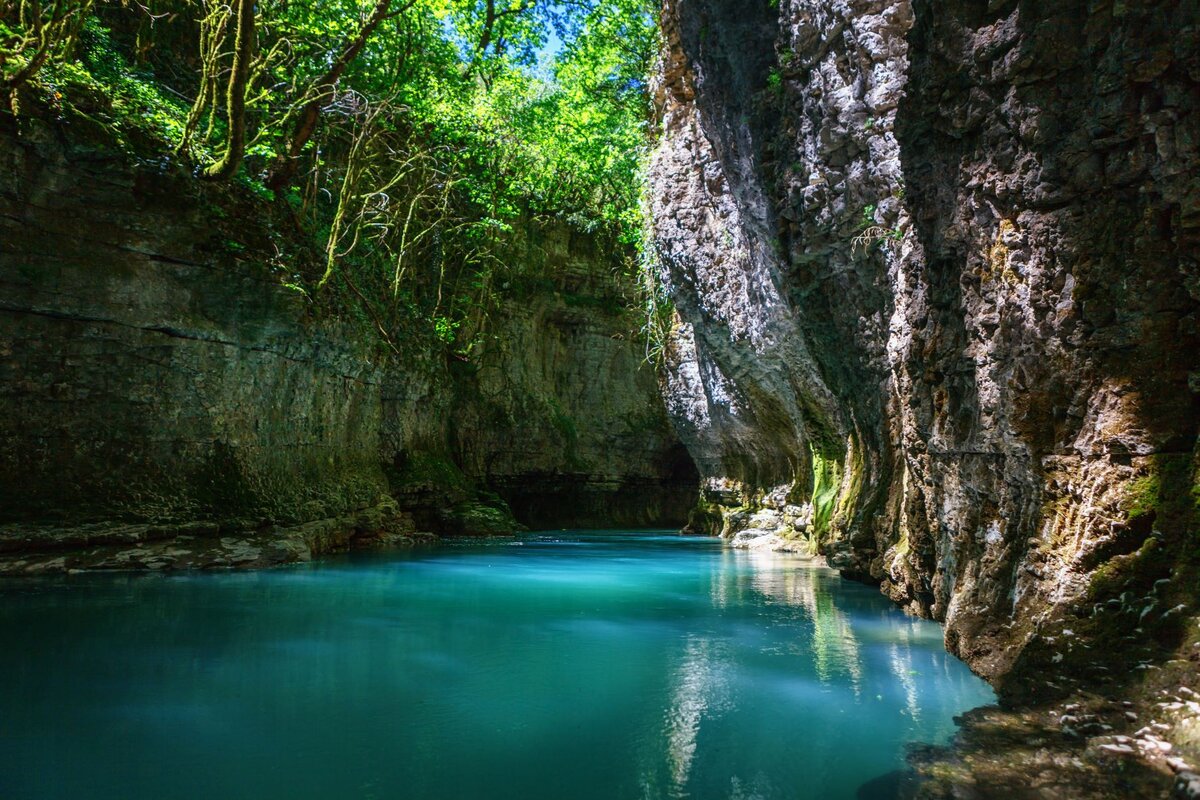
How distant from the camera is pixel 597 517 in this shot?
2555cm

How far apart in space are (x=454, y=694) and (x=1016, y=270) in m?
3.61

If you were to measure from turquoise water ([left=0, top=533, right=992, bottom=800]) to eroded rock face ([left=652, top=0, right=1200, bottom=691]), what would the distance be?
0.82 m

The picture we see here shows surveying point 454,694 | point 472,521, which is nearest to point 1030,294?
point 454,694

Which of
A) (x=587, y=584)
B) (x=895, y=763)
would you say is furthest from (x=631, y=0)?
(x=895, y=763)

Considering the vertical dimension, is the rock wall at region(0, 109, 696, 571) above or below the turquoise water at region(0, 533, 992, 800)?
above

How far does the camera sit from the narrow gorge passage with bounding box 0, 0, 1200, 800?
10.0 ft

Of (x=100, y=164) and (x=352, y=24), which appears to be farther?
(x=352, y=24)

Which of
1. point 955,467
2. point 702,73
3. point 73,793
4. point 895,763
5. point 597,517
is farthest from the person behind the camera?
point 597,517

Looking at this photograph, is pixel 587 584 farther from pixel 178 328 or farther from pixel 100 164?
pixel 100 164

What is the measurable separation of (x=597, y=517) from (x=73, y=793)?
2321 centimetres

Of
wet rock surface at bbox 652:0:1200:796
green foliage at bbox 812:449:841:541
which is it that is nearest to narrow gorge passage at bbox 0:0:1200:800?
wet rock surface at bbox 652:0:1200:796

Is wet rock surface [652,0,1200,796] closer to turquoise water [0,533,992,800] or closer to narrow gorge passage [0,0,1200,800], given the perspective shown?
narrow gorge passage [0,0,1200,800]

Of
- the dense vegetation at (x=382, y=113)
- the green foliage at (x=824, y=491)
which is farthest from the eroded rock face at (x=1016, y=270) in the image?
the dense vegetation at (x=382, y=113)

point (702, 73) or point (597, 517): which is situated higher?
point (702, 73)
